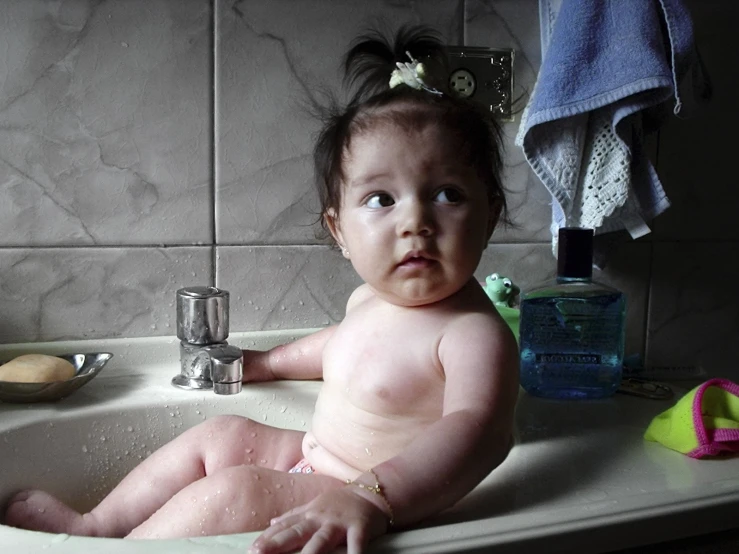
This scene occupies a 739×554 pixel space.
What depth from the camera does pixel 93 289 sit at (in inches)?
36.2

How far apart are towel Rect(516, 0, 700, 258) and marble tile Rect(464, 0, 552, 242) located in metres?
0.03

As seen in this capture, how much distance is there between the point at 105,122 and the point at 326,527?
2.01ft

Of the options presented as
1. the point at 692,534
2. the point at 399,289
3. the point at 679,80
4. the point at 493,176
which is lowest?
the point at 692,534

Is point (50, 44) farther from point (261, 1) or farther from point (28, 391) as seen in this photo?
point (28, 391)

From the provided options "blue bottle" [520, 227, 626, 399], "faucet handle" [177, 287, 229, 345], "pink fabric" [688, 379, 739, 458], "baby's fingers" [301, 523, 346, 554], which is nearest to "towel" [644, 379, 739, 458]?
"pink fabric" [688, 379, 739, 458]

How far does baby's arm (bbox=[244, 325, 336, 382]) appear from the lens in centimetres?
90

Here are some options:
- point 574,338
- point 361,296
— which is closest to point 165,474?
point 361,296

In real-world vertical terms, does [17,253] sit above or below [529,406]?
above

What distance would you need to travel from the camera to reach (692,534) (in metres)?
0.57

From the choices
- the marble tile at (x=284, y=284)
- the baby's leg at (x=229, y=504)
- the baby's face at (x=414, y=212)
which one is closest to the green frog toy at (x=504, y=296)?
the marble tile at (x=284, y=284)

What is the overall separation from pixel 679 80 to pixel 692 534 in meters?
0.60

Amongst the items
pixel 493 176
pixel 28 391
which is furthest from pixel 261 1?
pixel 28 391

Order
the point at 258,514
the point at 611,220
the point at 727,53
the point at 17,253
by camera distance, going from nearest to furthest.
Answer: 1. the point at 258,514
2. the point at 17,253
3. the point at 611,220
4. the point at 727,53

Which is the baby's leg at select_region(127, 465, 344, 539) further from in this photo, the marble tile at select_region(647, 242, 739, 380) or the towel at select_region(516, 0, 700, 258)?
the marble tile at select_region(647, 242, 739, 380)
